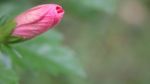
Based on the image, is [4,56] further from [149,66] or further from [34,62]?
[149,66]

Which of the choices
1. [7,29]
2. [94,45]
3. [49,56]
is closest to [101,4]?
[49,56]

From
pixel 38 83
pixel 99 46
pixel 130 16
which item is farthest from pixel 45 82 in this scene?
pixel 130 16

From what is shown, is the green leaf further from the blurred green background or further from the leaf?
the leaf

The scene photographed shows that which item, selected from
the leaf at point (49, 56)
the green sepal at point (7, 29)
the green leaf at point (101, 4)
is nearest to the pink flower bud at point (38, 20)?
the green sepal at point (7, 29)

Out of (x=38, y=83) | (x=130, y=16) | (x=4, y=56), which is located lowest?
(x=4, y=56)

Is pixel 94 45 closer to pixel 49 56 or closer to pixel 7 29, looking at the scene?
pixel 49 56

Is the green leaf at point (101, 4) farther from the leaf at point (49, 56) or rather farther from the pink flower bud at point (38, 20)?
the pink flower bud at point (38, 20)

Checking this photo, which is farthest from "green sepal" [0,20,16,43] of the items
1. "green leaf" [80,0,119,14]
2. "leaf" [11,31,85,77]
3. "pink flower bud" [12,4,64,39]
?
"green leaf" [80,0,119,14]
